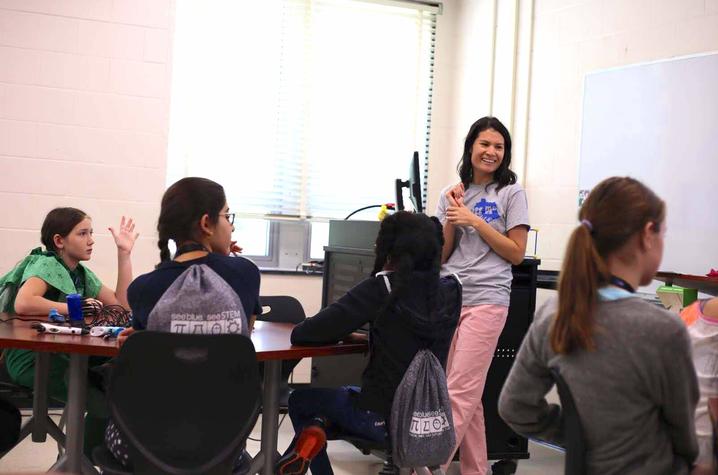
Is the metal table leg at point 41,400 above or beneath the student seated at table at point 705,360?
beneath

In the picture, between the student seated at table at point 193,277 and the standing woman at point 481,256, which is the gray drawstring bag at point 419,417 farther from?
the standing woman at point 481,256

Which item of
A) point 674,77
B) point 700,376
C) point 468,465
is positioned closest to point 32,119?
point 468,465

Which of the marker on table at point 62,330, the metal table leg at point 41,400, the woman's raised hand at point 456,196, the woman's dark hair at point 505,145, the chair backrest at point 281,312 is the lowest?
the metal table leg at point 41,400

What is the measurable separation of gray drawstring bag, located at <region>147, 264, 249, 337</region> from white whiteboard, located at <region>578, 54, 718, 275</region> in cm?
247

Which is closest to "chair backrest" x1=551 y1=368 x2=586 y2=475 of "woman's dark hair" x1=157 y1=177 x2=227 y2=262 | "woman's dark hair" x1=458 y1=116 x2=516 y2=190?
"woman's dark hair" x1=157 y1=177 x2=227 y2=262

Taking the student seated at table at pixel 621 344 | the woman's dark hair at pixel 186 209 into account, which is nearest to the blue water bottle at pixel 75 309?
the woman's dark hair at pixel 186 209

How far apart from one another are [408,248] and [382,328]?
0.26 m

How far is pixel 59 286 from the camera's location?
312cm

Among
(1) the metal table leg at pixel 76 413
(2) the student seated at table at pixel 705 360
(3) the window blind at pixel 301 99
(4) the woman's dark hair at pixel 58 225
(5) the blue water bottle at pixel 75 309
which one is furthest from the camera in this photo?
(3) the window blind at pixel 301 99

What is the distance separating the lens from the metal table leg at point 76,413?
250 centimetres

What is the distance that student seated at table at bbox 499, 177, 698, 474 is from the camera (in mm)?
1543

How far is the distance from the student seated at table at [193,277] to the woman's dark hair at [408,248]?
1.51ft

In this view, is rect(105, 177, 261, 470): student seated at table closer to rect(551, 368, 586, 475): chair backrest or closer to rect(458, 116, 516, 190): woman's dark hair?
rect(551, 368, 586, 475): chair backrest

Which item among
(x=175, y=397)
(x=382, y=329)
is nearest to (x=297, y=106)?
(x=382, y=329)
